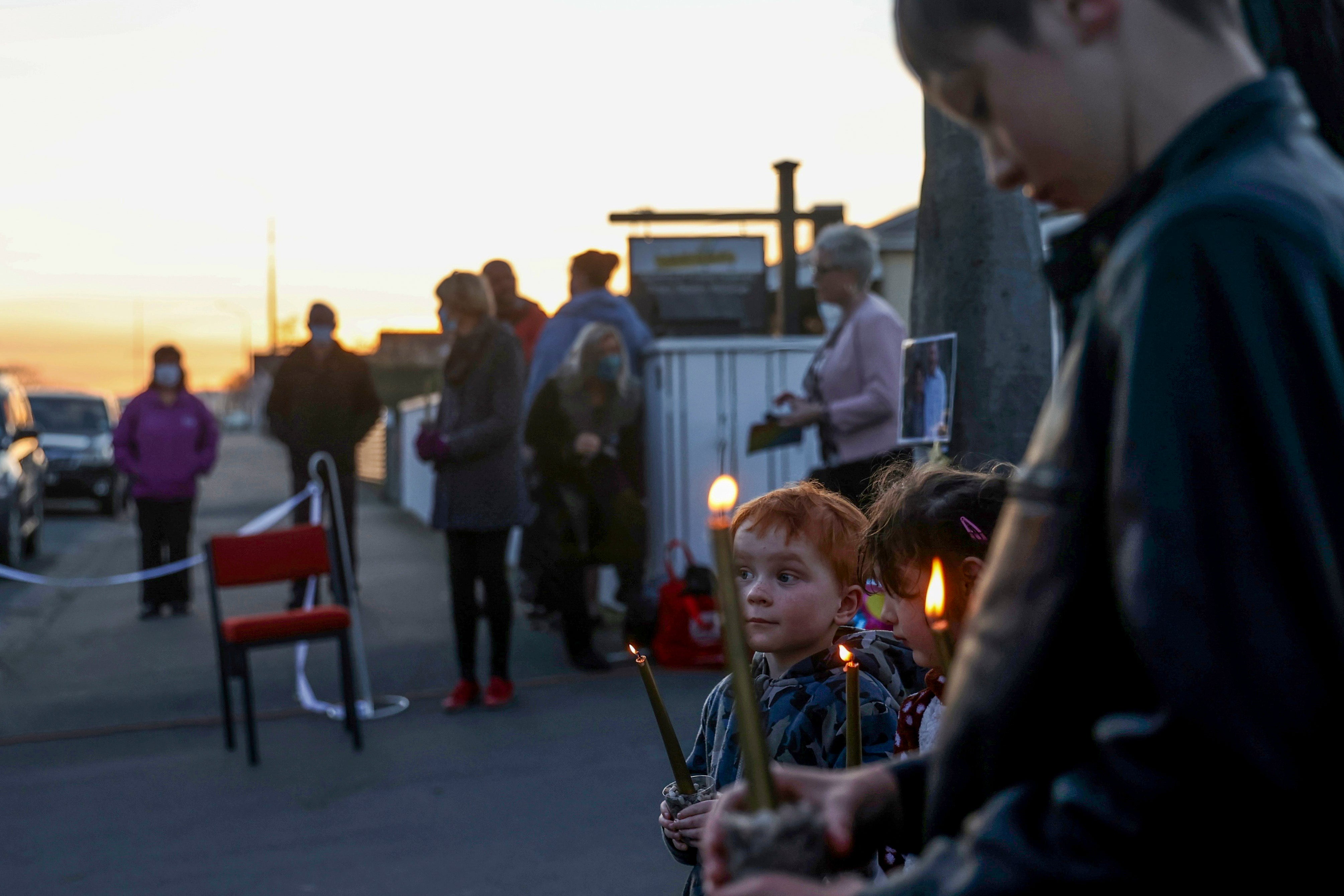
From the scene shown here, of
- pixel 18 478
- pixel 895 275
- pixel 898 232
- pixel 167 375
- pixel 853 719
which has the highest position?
pixel 898 232

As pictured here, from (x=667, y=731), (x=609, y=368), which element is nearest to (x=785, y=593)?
(x=667, y=731)

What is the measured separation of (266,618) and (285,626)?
0.44ft

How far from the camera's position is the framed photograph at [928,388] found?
162 inches

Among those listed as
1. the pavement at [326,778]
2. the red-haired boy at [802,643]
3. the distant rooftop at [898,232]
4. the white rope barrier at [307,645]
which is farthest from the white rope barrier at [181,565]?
the distant rooftop at [898,232]

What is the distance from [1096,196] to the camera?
2.60 feet

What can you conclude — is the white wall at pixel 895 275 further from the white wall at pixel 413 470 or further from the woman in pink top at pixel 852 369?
the woman in pink top at pixel 852 369

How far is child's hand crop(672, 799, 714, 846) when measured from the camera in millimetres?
1608

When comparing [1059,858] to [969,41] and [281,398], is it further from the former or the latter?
[281,398]

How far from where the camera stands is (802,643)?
2.26 metres

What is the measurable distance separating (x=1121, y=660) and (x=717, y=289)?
30.2 feet

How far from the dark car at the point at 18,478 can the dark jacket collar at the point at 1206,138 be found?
1264cm

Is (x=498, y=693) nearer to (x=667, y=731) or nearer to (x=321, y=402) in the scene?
(x=321, y=402)

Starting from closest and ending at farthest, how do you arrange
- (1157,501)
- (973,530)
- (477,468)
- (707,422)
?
(1157,501) < (973,530) < (477,468) < (707,422)

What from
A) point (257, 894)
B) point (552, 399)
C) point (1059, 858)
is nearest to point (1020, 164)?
point (1059, 858)
